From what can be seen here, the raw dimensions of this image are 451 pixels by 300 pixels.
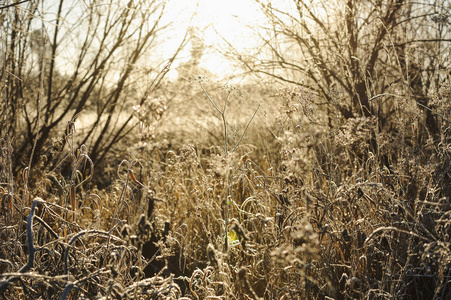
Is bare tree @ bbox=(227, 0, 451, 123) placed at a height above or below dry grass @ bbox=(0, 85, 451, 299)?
above

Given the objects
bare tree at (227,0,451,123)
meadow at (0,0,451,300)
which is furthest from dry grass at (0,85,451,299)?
bare tree at (227,0,451,123)

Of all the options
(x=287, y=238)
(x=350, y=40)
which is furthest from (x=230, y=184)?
(x=350, y=40)

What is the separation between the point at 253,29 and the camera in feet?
12.0

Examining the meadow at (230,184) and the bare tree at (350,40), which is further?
the bare tree at (350,40)

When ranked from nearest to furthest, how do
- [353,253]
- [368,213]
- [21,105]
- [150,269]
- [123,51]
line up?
[353,253] → [368,213] → [150,269] → [21,105] → [123,51]

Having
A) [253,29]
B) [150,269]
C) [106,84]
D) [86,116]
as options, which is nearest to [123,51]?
[106,84]

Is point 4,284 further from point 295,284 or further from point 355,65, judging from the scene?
point 355,65

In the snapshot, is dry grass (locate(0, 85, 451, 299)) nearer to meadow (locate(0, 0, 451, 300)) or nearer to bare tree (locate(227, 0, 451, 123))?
meadow (locate(0, 0, 451, 300))

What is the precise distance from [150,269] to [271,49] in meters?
2.30

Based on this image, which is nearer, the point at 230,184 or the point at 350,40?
Answer: the point at 230,184

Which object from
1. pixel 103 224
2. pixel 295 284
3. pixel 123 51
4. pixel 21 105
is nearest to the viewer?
pixel 295 284

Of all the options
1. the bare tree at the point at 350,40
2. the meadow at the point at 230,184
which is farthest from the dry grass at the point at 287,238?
the bare tree at the point at 350,40

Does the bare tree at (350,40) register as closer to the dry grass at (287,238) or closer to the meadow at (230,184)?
the meadow at (230,184)

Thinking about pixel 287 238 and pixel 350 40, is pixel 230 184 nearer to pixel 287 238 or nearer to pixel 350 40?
pixel 287 238
